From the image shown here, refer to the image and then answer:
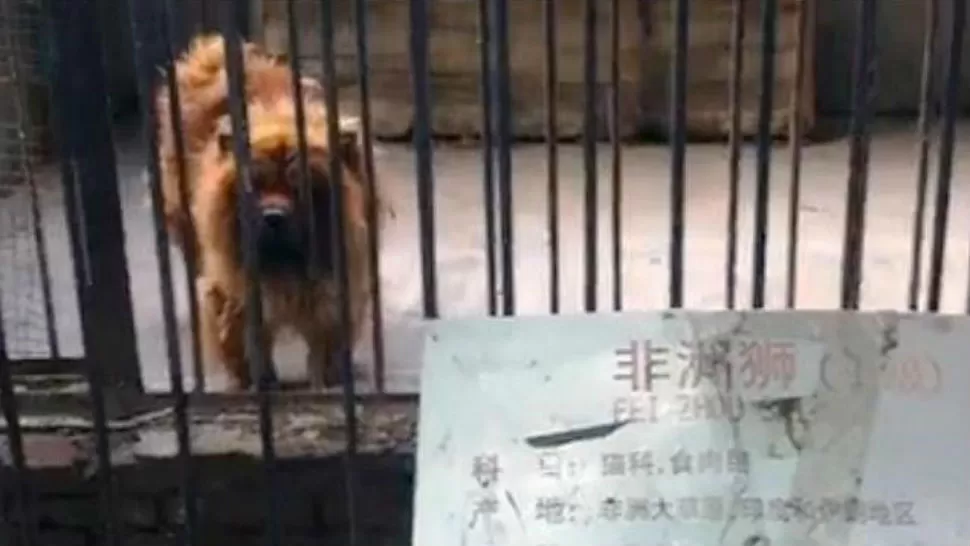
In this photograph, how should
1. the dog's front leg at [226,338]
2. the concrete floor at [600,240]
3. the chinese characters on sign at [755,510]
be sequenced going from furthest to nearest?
the concrete floor at [600,240]
the dog's front leg at [226,338]
the chinese characters on sign at [755,510]

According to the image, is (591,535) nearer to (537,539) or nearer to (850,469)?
(537,539)

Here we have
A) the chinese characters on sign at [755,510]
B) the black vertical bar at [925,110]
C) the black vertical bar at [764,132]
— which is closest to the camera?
the chinese characters on sign at [755,510]

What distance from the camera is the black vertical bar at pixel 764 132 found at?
1408mm

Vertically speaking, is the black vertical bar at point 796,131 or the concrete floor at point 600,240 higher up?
the black vertical bar at point 796,131

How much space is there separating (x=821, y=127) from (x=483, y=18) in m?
2.91

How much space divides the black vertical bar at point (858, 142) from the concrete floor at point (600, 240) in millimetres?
801

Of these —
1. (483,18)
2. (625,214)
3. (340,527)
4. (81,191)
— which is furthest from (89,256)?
(625,214)

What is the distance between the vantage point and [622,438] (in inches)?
51.4

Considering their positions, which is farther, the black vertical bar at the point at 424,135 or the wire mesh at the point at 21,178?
the wire mesh at the point at 21,178

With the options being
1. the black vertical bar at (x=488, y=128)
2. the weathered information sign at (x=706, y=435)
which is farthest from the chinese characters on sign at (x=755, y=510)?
the black vertical bar at (x=488, y=128)

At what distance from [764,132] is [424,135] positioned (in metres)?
0.32

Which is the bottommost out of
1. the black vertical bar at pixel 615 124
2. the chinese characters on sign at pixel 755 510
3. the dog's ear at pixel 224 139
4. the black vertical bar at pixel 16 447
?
the black vertical bar at pixel 16 447

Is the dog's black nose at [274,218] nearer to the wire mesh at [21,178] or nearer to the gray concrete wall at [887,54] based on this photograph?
the wire mesh at [21,178]

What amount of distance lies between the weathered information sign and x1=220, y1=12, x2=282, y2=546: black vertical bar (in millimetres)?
267
